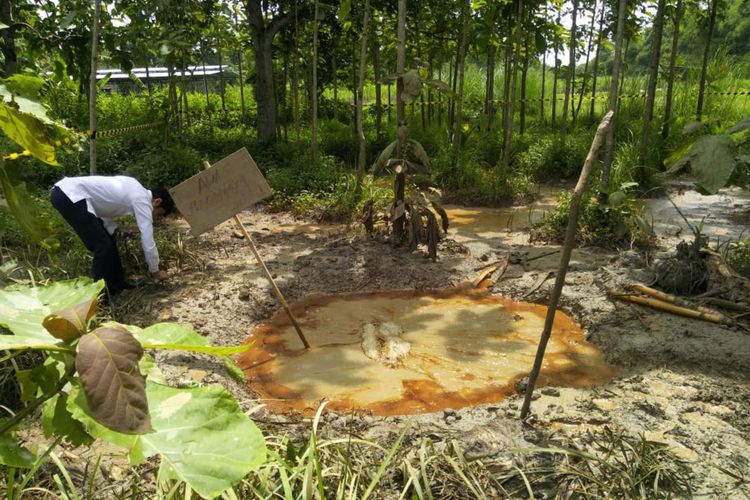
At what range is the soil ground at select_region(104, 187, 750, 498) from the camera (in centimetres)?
253

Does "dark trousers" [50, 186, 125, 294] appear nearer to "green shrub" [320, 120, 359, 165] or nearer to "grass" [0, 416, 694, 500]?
"grass" [0, 416, 694, 500]

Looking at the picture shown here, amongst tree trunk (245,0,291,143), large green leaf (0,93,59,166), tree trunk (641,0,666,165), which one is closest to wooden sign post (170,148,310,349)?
large green leaf (0,93,59,166)

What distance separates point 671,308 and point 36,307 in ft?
13.3

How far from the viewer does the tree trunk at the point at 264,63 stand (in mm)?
9609

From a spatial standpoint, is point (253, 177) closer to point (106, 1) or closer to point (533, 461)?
point (533, 461)

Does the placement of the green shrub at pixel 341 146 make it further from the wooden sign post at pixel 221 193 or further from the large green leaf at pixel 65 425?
the large green leaf at pixel 65 425

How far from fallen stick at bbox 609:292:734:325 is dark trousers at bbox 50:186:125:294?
3855 millimetres

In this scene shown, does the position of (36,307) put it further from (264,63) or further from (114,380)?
(264,63)

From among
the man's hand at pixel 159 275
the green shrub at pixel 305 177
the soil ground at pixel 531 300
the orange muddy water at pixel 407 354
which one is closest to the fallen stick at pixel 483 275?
the soil ground at pixel 531 300

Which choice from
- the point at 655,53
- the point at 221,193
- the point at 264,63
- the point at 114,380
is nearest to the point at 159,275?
the point at 221,193

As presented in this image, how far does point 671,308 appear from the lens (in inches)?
155

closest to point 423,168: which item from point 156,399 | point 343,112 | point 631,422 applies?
point 631,422

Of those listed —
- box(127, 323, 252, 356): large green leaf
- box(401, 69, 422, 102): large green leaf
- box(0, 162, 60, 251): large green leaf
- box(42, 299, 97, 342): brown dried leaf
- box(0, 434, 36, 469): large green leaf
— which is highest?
box(401, 69, 422, 102): large green leaf

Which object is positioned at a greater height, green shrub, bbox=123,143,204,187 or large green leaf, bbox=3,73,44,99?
large green leaf, bbox=3,73,44,99
